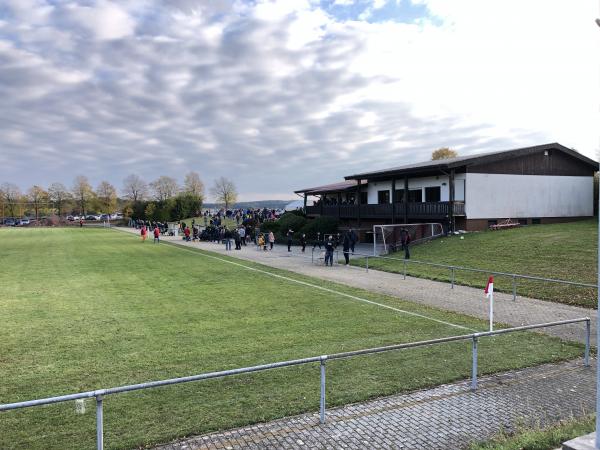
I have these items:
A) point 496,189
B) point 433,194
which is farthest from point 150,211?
point 496,189

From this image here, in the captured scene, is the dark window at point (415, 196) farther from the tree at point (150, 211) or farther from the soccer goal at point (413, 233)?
the tree at point (150, 211)

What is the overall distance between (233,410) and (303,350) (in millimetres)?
2855

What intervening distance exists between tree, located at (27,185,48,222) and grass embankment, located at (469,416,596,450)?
11928 centimetres

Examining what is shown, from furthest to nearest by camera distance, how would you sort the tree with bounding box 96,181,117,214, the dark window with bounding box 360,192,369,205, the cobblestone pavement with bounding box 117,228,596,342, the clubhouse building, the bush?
the tree with bounding box 96,181,117,214
the dark window with bounding box 360,192,369,205
the bush
the clubhouse building
the cobblestone pavement with bounding box 117,228,596,342

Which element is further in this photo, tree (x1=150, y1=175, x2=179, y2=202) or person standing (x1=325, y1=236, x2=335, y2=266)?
tree (x1=150, y1=175, x2=179, y2=202)

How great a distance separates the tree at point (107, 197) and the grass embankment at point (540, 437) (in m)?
106

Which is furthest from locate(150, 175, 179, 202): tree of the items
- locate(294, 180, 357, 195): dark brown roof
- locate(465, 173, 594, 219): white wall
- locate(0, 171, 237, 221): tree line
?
locate(465, 173, 594, 219): white wall

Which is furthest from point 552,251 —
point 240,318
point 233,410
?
point 233,410

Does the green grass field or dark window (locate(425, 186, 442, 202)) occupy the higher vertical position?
dark window (locate(425, 186, 442, 202))

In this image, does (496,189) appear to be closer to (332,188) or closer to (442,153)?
(332,188)

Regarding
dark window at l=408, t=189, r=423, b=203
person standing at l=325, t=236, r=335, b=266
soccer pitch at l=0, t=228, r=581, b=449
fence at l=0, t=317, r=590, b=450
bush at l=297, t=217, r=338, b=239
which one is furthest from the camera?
bush at l=297, t=217, r=338, b=239

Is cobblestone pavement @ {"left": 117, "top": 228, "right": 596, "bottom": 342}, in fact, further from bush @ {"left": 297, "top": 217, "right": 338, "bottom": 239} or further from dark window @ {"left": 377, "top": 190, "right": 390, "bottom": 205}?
dark window @ {"left": 377, "top": 190, "right": 390, "bottom": 205}

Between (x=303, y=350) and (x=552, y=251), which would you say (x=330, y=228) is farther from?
(x=303, y=350)

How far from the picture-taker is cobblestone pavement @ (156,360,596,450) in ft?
17.0
